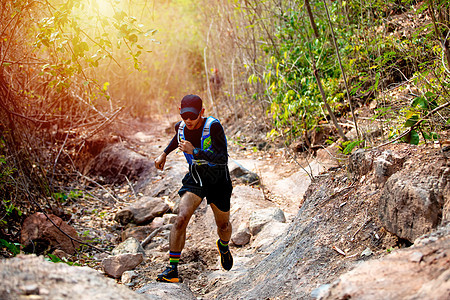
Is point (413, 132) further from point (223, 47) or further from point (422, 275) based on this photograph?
point (223, 47)

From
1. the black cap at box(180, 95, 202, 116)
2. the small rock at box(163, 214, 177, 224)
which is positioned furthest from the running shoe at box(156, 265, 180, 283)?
the small rock at box(163, 214, 177, 224)

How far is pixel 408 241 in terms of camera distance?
2.82m

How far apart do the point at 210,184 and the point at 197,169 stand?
0.20 m

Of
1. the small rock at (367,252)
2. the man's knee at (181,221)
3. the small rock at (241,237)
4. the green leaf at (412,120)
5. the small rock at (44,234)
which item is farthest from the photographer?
the small rock at (241,237)

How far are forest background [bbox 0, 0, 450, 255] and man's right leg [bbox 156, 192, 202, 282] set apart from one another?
4.61 feet

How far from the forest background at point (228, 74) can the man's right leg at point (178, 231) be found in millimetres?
1405

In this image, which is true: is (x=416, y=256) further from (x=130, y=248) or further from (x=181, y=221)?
(x=130, y=248)

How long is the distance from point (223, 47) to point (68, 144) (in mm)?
4436

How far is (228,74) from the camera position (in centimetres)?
1069

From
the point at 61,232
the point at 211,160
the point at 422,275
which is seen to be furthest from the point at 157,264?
the point at 422,275

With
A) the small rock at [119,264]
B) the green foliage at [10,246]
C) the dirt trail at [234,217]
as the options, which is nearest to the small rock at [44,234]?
the green foliage at [10,246]

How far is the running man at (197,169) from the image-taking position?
12.5 ft

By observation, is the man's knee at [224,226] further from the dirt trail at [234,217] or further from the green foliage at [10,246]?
the green foliage at [10,246]

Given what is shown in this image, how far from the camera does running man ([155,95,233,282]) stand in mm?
3816
